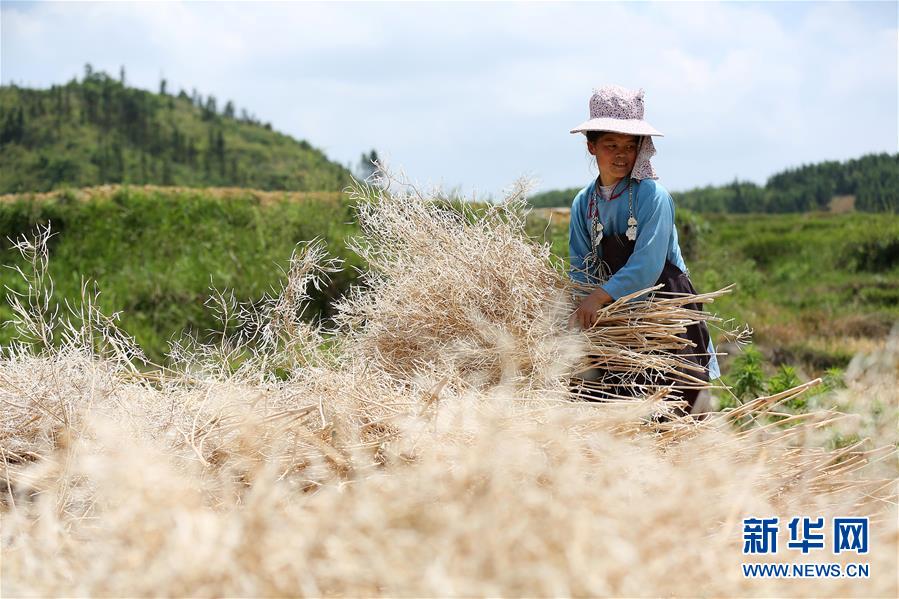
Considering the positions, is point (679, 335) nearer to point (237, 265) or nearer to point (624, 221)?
point (624, 221)

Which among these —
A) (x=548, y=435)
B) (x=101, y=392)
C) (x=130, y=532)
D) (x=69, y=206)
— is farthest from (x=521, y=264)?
(x=69, y=206)

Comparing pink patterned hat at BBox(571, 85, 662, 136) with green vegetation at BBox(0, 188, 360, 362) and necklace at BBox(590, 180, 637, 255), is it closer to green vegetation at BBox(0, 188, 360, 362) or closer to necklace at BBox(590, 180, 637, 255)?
necklace at BBox(590, 180, 637, 255)

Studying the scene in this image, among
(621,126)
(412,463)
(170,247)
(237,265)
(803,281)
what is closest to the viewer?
(412,463)

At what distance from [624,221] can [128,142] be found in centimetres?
2828

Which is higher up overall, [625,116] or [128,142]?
[128,142]

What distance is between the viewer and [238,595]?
1427mm

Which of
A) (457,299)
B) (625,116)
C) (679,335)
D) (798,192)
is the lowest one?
(679,335)

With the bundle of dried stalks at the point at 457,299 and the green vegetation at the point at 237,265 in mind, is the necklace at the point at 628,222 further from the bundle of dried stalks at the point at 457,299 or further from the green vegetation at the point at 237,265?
the green vegetation at the point at 237,265

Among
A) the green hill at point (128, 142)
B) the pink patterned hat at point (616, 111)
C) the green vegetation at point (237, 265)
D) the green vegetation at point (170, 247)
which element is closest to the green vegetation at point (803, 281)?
the green vegetation at point (237, 265)

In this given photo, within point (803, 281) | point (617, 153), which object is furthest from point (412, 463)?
point (803, 281)

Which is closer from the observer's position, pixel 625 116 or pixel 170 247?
pixel 625 116

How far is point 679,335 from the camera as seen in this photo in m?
2.75

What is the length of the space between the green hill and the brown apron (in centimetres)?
1957

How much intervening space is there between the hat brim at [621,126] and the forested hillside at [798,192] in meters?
18.8
